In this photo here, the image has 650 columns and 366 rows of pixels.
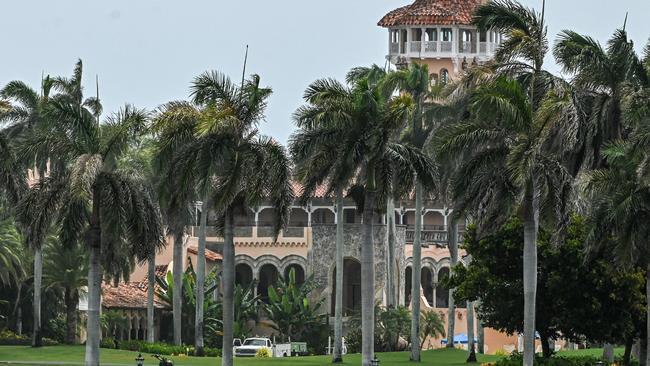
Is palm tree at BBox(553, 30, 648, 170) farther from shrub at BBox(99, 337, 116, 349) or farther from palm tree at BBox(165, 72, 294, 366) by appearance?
shrub at BBox(99, 337, 116, 349)

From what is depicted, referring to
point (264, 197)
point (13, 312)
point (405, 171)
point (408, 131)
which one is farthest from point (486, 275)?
point (13, 312)

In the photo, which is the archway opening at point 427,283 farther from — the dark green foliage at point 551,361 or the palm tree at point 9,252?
the dark green foliage at point 551,361

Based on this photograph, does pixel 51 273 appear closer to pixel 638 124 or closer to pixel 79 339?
pixel 79 339

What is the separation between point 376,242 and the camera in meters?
106

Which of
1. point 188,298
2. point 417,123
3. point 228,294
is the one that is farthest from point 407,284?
point 228,294

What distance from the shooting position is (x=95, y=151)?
5844 centimetres

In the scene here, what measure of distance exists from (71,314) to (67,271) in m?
2.02

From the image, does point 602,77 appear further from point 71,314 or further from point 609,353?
point 71,314

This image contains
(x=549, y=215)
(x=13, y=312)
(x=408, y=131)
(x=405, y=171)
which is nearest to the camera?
(x=549, y=215)

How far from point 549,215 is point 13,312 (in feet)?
139

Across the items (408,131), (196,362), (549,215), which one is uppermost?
(408,131)

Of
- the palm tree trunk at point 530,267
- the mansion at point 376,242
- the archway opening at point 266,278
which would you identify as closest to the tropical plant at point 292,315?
the mansion at point 376,242

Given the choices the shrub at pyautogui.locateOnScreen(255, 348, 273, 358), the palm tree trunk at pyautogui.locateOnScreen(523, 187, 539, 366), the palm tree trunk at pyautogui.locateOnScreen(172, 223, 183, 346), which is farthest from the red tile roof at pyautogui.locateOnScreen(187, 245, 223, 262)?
the palm tree trunk at pyautogui.locateOnScreen(523, 187, 539, 366)

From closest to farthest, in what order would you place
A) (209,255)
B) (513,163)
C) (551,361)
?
(513,163)
(551,361)
(209,255)
